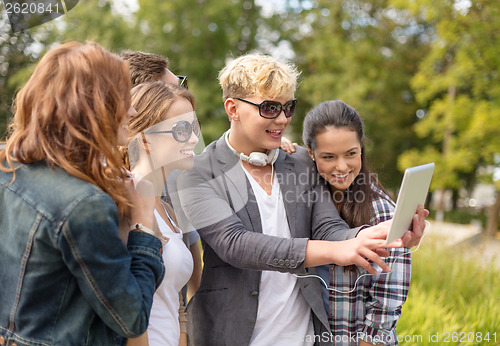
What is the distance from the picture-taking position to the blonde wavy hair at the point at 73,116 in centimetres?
129

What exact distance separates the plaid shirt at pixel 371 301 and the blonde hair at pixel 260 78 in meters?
0.78

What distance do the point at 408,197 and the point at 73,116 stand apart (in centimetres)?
114

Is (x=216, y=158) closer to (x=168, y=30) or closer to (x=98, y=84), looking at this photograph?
(x=98, y=84)

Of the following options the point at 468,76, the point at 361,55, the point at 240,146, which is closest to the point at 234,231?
the point at 240,146

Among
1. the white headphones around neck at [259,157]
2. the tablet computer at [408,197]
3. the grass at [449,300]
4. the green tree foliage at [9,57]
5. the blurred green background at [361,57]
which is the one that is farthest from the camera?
the blurred green background at [361,57]

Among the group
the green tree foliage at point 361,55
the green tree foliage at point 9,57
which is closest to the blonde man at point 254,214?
the green tree foliage at point 9,57

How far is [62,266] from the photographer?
1.28 m

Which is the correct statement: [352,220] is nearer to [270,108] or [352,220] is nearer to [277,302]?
[277,302]

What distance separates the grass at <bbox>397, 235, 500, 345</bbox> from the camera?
3.86 m

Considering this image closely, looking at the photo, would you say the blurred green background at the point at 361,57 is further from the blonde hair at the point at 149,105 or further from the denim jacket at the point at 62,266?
the denim jacket at the point at 62,266

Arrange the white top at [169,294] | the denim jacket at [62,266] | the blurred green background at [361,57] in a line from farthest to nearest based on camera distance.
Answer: the blurred green background at [361,57] → the white top at [169,294] → the denim jacket at [62,266]

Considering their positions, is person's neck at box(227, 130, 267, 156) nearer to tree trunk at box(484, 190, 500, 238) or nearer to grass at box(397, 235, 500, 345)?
grass at box(397, 235, 500, 345)

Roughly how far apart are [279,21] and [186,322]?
738 inches

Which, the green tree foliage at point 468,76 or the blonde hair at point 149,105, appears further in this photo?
the green tree foliage at point 468,76
